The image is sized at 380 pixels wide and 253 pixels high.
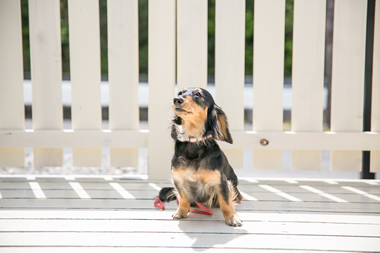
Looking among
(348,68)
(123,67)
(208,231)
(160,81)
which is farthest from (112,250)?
(348,68)

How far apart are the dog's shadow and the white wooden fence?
2.91 ft

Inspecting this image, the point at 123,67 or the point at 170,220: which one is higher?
the point at 123,67

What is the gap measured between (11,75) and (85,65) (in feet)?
2.04

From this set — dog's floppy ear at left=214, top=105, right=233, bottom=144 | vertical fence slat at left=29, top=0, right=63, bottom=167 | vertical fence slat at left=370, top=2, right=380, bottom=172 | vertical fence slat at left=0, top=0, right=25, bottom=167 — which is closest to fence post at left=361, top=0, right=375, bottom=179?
vertical fence slat at left=370, top=2, right=380, bottom=172

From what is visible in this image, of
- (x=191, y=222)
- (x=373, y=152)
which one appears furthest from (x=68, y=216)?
(x=373, y=152)

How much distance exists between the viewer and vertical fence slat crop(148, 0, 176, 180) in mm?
2758

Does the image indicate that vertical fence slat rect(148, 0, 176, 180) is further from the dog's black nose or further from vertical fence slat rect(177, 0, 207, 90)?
the dog's black nose

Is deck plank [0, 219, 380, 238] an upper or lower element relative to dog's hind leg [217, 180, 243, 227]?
lower

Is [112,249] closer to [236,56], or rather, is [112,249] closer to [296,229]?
[296,229]

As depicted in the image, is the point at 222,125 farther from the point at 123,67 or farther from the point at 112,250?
the point at 123,67

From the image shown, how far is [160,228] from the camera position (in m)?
1.90

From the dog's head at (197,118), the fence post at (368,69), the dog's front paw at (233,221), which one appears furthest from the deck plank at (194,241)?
A: the fence post at (368,69)

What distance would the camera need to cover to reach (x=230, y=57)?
2.83 meters

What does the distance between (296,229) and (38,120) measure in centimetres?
215
